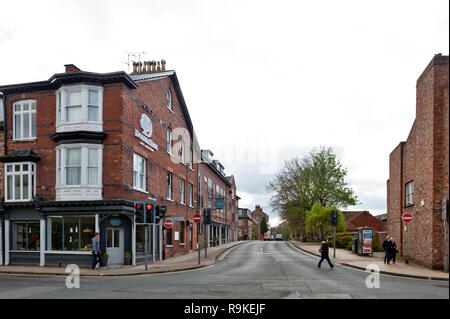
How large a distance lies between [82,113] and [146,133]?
4.50 m

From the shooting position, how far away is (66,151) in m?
21.9

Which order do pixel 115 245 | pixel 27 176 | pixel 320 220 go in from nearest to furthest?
pixel 115 245 < pixel 27 176 < pixel 320 220

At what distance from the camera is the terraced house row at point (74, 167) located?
21.5 metres

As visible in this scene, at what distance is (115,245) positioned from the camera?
22.1 metres

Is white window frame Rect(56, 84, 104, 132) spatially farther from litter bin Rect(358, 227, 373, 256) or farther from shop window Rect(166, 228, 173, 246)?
litter bin Rect(358, 227, 373, 256)

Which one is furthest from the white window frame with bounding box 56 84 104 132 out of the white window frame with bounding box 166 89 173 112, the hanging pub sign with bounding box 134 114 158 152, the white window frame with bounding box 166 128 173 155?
the white window frame with bounding box 166 89 173 112

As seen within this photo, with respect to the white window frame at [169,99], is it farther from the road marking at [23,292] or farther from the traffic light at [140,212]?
the road marking at [23,292]

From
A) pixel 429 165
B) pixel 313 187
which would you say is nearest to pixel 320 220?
pixel 313 187

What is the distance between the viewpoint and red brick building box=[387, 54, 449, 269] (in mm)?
19984

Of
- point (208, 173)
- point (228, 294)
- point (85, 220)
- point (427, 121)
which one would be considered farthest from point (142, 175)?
point (208, 173)

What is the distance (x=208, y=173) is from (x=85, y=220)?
25699mm

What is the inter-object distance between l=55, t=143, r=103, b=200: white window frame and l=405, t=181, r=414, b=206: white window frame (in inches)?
705

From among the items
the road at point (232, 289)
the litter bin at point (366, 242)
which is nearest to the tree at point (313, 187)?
the litter bin at point (366, 242)
